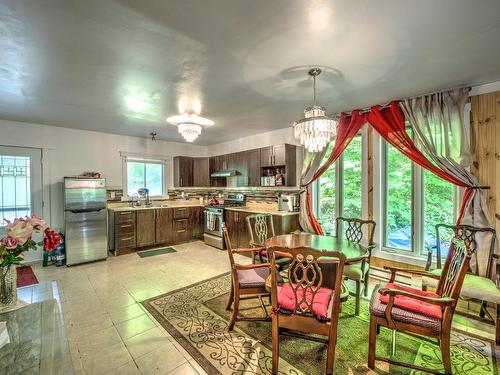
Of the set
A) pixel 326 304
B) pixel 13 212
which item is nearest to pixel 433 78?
pixel 326 304

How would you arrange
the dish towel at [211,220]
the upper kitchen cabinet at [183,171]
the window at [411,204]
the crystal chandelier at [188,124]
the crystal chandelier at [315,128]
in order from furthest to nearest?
the upper kitchen cabinet at [183,171] < the dish towel at [211,220] < the crystal chandelier at [188,124] < the window at [411,204] < the crystal chandelier at [315,128]

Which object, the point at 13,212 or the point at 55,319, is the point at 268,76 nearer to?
the point at 55,319

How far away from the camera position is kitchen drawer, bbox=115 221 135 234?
4855mm

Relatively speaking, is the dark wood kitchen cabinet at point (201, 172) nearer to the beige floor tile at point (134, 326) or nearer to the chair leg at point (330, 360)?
the beige floor tile at point (134, 326)

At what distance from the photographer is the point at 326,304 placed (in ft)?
6.11

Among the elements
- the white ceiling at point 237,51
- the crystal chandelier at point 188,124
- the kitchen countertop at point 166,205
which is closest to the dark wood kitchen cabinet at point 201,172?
the kitchen countertop at point 166,205

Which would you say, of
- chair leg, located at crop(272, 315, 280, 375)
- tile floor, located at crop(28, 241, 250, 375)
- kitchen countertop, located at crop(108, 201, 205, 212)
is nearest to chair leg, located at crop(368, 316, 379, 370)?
chair leg, located at crop(272, 315, 280, 375)

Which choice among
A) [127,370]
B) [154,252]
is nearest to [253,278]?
[127,370]

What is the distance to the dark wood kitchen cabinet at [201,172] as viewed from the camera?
6.48 metres

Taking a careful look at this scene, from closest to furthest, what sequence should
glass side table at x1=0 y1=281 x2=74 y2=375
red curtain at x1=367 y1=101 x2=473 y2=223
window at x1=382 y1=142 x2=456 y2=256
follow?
glass side table at x1=0 y1=281 x2=74 y2=375, red curtain at x1=367 y1=101 x2=473 y2=223, window at x1=382 y1=142 x2=456 y2=256

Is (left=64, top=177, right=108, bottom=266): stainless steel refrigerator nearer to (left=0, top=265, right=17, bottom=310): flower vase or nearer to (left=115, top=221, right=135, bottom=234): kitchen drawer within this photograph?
(left=115, top=221, right=135, bottom=234): kitchen drawer

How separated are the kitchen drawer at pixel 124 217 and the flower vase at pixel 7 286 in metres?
3.55

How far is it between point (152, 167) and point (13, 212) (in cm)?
271

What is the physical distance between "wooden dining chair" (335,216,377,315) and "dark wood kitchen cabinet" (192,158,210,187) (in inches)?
153
